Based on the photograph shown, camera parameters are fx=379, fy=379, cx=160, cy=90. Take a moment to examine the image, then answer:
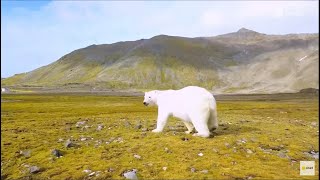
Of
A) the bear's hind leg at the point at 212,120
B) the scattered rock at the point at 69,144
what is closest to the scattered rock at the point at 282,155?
the bear's hind leg at the point at 212,120

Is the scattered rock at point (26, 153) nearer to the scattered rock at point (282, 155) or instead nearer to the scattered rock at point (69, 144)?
the scattered rock at point (69, 144)

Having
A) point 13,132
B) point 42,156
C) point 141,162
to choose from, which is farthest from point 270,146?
point 13,132

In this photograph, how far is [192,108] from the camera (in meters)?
21.8

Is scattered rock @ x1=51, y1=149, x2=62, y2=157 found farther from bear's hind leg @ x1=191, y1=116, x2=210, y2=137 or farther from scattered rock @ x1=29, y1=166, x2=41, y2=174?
bear's hind leg @ x1=191, y1=116, x2=210, y2=137

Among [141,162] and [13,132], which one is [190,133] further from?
[13,132]

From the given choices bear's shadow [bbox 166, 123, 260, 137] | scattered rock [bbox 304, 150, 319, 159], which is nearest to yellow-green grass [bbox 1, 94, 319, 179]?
bear's shadow [bbox 166, 123, 260, 137]

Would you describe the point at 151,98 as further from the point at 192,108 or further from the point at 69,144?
the point at 69,144

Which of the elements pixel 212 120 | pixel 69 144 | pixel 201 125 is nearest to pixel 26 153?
pixel 69 144

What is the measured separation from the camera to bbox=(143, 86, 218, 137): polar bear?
71.0 feet

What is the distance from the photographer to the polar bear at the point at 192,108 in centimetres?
2164

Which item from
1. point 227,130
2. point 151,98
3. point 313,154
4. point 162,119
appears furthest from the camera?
point 227,130

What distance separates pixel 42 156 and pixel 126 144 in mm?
4503

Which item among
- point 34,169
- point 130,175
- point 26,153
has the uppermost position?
point 26,153

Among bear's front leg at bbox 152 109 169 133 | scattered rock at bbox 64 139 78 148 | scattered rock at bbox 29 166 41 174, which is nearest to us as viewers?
scattered rock at bbox 29 166 41 174
